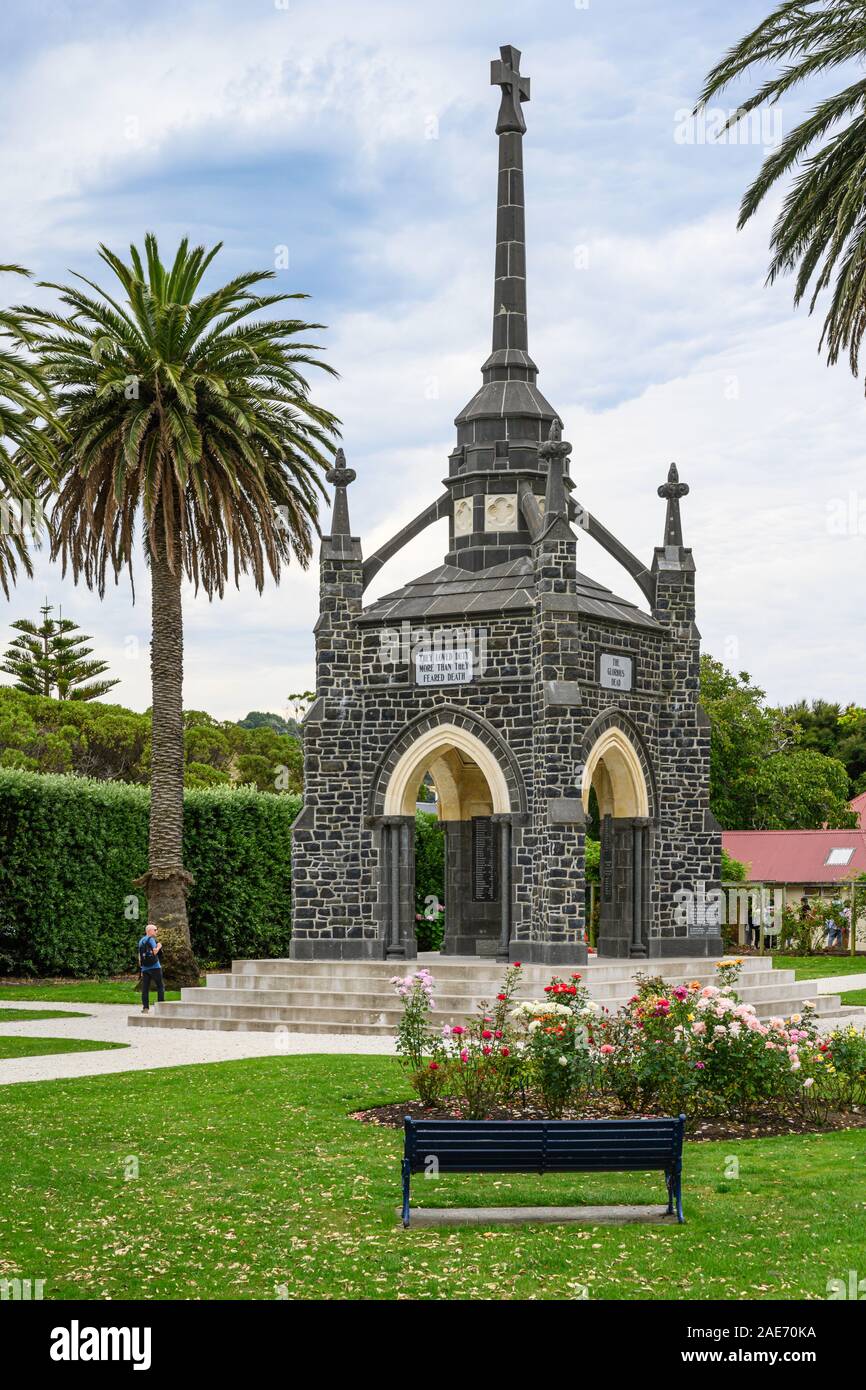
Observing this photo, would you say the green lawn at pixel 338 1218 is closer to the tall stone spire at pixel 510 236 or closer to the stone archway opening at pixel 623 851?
the stone archway opening at pixel 623 851

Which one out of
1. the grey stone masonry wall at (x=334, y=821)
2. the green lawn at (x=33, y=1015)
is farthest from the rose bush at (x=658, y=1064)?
the green lawn at (x=33, y=1015)

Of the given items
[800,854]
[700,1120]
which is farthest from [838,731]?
[700,1120]

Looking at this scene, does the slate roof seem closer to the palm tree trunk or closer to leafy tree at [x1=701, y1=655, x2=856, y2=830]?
the palm tree trunk

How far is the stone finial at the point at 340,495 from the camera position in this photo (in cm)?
2553

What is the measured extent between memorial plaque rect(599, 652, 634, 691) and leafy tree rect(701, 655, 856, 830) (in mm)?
22743

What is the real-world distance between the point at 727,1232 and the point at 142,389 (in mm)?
19887

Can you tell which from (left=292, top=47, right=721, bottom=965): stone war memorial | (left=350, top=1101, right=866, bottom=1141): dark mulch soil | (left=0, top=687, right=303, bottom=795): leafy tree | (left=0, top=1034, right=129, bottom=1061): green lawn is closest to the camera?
(left=350, top=1101, right=866, bottom=1141): dark mulch soil

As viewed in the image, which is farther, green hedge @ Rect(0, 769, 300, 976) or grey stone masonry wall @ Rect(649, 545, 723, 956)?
green hedge @ Rect(0, 769, 300, 976)

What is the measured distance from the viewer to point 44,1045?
774 inches

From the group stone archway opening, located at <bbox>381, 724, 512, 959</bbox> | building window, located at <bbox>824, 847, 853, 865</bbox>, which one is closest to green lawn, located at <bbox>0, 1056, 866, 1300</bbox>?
stone archway opening, located at <bbox>381, 724, 512, 959</bbox>

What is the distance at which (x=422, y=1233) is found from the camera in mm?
9648

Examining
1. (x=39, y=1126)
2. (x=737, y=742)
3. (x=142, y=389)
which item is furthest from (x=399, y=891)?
(x=737, y=742)

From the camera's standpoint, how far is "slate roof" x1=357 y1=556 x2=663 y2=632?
23719 millimetres
